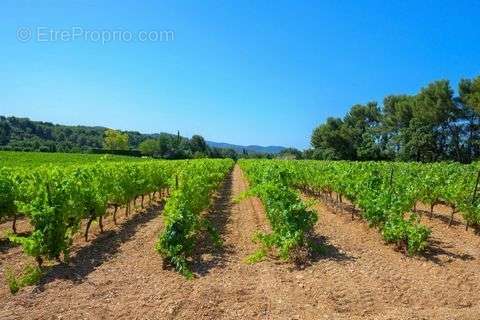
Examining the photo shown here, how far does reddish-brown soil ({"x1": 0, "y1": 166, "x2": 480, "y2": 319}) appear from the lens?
6137 mm

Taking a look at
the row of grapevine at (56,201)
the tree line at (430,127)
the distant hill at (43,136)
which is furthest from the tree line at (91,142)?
the row of grapevine at (56,201)

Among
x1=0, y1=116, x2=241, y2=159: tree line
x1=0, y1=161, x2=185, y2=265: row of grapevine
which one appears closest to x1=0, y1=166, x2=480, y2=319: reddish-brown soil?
x1=0, y1=161, x2=185, y2=265: row of grapevine

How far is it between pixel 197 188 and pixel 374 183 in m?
5.29

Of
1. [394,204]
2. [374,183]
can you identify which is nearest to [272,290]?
[394,204]

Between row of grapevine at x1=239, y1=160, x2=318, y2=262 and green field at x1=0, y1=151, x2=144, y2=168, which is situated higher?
green field at x1=0, y1=151, x2=144, y2=168

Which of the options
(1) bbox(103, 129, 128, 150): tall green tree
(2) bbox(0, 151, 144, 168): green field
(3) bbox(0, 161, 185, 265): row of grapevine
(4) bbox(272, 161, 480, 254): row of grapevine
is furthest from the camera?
(1) bbox(103, 129, 128, 150): tall green tree

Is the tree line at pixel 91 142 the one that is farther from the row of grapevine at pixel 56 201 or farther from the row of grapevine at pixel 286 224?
the row of grapevine at pixel 286 224

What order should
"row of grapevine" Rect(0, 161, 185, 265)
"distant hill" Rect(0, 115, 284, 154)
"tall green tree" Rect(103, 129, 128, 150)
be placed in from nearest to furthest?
"row of grapevine" Rect(0, 161, 185, 265), "distant hill" Rect(0, 115, 284, 154), "tall green tree" Rect(103, 129, 128, 150)

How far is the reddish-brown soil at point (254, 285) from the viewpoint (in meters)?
6.14

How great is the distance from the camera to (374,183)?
1320 centimetres

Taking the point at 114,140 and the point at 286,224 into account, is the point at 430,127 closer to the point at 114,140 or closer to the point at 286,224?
the point at 286,224

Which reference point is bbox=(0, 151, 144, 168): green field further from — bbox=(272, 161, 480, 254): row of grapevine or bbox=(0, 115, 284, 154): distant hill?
bbox=(0, 115, 284, 154): distant hill

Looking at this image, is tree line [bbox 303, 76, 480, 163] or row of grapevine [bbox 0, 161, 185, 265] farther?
tree line [bbox 303, 76, 480, 163]

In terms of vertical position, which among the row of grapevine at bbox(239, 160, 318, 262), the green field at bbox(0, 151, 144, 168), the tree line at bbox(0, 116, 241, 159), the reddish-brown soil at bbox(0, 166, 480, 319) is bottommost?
the reddish-brown soil at bbox(0, 166, 480, 319)
